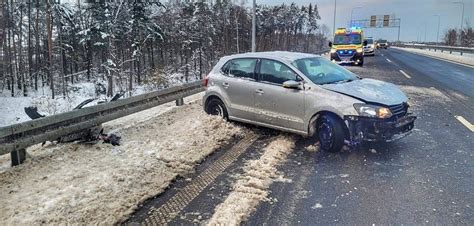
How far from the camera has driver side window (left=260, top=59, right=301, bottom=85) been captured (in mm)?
6846

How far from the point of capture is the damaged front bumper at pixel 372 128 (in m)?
5.75

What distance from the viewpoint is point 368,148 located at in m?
6.30

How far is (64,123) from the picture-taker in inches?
243

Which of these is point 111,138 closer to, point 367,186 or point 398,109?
point 367,186

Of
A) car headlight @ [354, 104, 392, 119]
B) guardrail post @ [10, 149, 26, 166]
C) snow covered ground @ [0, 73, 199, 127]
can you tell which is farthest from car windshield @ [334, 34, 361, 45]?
guardrail post @ [10, 149, 26, 166]

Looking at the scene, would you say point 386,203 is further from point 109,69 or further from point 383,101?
point 109,69

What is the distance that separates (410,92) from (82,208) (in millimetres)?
11860

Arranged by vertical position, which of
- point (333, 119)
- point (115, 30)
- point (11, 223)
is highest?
point (115, 30)

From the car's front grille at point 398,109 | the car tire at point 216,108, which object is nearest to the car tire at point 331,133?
the car's front grille at point 398,109

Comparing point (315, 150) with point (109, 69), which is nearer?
point (315, 150)

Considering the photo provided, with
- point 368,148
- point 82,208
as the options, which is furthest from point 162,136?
point 368,148

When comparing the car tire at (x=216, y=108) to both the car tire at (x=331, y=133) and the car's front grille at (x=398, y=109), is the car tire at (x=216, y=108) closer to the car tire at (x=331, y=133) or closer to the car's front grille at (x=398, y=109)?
the car tire at (x=331, y=133)

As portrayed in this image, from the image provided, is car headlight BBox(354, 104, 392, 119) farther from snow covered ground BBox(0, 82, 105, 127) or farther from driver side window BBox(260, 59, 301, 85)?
snow covered ground BBox(0, 82, 105, 127)

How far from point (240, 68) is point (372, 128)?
3085 millimetres
